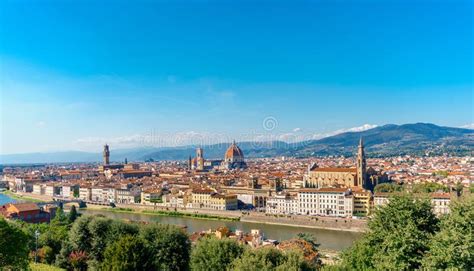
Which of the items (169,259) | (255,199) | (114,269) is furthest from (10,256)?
(255,199)

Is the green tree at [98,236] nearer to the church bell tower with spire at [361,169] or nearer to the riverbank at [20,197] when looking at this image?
the church bell tower with spire at [361,169]

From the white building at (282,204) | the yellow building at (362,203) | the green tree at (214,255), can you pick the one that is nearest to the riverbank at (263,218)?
the white building at (282,204)

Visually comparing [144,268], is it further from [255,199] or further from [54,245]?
[255,199]

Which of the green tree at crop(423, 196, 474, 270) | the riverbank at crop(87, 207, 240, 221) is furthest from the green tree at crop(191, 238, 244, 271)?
the riverbank at crop(87, 207, 240, 221)

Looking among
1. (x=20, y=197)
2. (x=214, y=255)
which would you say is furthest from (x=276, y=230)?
(x=20, y=197)

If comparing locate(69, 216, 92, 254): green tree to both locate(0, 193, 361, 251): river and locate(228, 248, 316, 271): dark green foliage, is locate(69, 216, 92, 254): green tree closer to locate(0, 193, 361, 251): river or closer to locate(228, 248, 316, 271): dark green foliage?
locate(228, 248, 316, 271): dark green foliage

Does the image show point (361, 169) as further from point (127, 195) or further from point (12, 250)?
point (12, 250)
